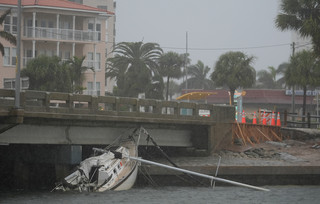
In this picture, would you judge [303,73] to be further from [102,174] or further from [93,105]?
[102,174]

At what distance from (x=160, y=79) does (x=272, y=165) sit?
1715 inches

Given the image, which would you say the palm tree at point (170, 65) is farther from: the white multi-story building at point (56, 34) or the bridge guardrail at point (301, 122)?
the bridge guardrail at point (301, 122)

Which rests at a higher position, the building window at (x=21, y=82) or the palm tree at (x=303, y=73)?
the palm tree at (x=303, y=73)

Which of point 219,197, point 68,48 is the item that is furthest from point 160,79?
point 219,197

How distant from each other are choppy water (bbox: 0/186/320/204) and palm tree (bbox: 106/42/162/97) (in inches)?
1633

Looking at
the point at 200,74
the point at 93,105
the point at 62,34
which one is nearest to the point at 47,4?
the point at 62,34

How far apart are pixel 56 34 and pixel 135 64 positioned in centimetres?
1152

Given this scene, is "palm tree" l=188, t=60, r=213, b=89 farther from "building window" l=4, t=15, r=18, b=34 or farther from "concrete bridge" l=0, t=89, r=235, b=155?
"concrete bridge" l=0, t=89, r=235, b=155

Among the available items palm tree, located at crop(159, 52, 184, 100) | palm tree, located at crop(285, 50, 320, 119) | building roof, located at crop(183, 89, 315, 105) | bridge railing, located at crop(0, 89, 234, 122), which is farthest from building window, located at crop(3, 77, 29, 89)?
building roof, located at crop(183, 89, 315, 105)

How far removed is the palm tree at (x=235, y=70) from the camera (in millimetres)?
58750

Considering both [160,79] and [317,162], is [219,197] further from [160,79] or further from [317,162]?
Result: [160,79]

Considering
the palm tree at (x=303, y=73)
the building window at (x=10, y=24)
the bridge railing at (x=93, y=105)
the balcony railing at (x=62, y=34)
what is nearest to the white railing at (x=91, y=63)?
the balcony railing at (x=62, y=34)

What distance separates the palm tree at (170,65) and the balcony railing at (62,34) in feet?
62.5

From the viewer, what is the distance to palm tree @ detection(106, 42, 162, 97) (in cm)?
6469
